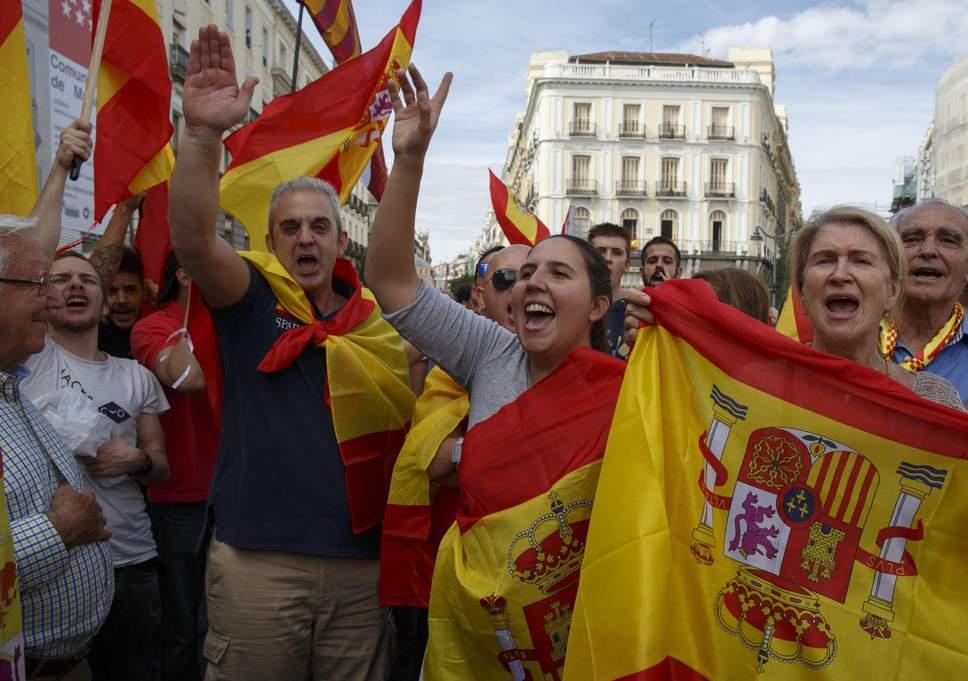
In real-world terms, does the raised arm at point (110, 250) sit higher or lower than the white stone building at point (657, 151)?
lower

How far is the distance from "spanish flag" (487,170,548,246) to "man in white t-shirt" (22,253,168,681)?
9.20 ft

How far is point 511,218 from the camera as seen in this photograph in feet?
19.4

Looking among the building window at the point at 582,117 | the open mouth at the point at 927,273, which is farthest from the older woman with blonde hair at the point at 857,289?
the building window at the point at 582,117

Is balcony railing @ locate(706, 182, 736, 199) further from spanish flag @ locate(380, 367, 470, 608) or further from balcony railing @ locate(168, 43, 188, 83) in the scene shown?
spanish flag @ locate(380, 367, 470, 608)

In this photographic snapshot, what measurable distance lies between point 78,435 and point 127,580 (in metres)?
0.71

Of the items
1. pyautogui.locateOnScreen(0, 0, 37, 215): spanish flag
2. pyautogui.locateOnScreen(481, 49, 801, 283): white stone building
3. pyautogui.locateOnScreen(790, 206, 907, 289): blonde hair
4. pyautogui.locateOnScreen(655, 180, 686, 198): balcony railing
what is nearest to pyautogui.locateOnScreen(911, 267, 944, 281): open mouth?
pyautogui.locateOnScreen(790, 206, 907, 289): blonde hair

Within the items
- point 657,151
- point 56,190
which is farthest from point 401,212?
point 657,151

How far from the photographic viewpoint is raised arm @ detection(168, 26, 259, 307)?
2.52 metres

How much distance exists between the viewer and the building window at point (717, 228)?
55.4 metres

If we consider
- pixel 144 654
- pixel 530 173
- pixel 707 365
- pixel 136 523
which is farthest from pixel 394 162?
pixel 530 173

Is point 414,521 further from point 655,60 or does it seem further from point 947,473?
point 655,60

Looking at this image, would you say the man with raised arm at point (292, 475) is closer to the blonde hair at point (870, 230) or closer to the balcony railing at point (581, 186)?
the blonde hair at point (870, 230)

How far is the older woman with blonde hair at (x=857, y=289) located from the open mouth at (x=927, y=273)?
3.36 ft

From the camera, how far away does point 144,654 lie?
11.6ft
